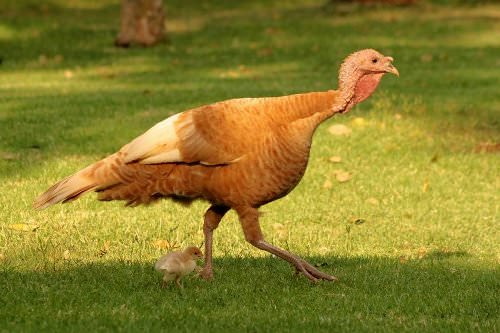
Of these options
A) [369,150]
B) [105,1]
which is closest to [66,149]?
[369,150]

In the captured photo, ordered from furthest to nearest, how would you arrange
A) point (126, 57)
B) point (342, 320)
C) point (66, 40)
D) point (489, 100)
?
point (66, 40) → point (126, 57) → point (489, 100) → point (342, 320)

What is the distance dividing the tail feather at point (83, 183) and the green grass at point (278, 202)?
497 millimetres

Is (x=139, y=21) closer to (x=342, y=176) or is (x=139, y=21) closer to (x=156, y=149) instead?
(x=342, y=176)

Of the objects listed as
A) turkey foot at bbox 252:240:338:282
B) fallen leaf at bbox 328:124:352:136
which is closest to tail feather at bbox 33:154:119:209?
turkey foot at bbox 252:240:338:282

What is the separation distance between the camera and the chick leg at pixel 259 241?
7551mm

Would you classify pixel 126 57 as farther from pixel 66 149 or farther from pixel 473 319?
pixel 473 319

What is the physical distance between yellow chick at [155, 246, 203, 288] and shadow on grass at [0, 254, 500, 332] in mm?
110

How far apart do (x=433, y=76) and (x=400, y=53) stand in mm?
2835

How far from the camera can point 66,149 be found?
12.5 m

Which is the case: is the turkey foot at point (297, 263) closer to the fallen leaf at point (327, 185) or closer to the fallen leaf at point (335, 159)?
the fallen leaf at point (327, 185)

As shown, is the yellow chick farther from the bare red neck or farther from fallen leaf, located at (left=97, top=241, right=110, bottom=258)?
the bare red neck

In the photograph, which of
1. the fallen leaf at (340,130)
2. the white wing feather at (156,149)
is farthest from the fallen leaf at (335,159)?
the white wing feather at (156,149)

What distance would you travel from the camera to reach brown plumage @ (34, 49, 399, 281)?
734cm

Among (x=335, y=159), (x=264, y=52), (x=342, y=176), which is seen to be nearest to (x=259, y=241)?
(x=342, y=176)
